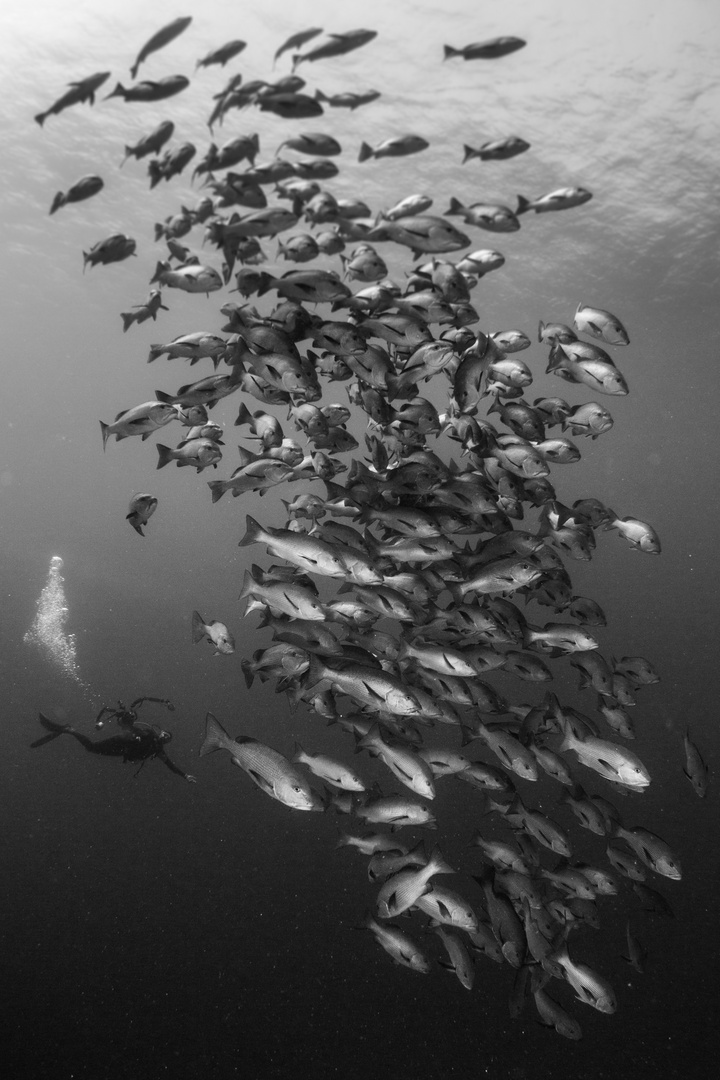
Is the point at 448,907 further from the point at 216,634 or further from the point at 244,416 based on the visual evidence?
the point at 244,416

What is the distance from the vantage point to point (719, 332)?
27484mm

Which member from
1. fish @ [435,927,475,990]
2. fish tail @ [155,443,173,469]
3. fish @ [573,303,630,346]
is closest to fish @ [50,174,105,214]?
fish tail @ [155,443,173,469]

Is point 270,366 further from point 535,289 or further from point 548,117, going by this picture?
point 535,289

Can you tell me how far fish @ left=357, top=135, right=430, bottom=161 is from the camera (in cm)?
464

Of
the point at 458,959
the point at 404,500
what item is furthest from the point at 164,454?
the point at 458,959

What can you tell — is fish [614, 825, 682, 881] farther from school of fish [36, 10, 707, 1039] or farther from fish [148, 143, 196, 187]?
fish [148, 143, 196, 187]

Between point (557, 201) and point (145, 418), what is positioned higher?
point (557, 201)

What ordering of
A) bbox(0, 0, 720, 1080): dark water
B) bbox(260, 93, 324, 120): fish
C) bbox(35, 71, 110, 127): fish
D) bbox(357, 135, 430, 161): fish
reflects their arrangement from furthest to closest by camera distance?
bbox(0, 0, 720, 1080): dark water, bbox(357, 135, 430, 161): fish, bbox(35, 71, 110, 127): fish, bbox(260, 93, 324, 120): fish

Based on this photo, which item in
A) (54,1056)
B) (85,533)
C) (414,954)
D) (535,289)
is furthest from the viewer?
(85,533)

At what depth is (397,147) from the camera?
4707mm

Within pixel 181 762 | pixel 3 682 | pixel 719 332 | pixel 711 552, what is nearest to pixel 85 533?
pixel 3 682

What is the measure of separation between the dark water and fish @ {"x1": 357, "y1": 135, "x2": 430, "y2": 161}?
10014 mm

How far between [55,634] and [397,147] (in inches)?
680

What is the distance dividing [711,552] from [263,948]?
66.9 ft
